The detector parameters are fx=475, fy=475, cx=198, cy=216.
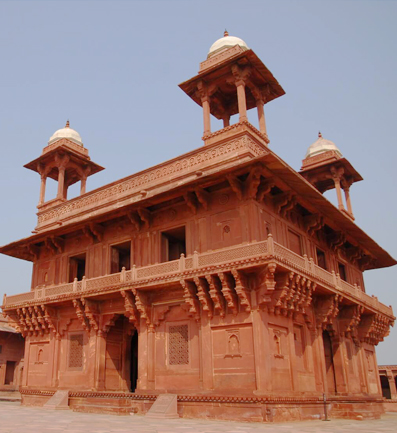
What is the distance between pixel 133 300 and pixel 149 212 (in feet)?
10.6

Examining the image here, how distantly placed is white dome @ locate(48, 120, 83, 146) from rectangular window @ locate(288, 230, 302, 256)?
1226 centimetres

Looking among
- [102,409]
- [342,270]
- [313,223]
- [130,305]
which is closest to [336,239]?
[342,270]

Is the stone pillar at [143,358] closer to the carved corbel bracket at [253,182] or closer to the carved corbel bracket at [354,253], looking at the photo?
the carved corbel bracket at [253,182]

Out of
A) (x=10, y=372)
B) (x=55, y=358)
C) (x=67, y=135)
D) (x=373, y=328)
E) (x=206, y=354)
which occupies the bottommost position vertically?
(x=206, y=354)

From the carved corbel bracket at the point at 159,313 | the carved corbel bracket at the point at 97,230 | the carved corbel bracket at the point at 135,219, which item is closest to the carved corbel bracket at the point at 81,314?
the carved corbel bracket at the point at 97,230

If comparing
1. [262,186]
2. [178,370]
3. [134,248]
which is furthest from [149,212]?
[178,370]

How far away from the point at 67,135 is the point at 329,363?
1592cm

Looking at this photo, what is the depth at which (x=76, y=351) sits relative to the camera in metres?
18.0

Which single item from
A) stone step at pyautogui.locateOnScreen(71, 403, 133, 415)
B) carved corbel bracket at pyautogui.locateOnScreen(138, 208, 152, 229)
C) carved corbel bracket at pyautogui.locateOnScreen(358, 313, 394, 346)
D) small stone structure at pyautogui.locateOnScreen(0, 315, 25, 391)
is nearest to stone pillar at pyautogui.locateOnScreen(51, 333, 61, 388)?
stone step at pyautogui.locateOnScreen(71, 403, 133, 415)

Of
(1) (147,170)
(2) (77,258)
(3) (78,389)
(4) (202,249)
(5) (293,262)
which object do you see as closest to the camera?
(5) (293,262)

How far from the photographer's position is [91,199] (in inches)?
793

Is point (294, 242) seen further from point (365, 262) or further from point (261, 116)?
point (365, 262)

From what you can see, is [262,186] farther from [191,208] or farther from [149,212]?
[149,212]

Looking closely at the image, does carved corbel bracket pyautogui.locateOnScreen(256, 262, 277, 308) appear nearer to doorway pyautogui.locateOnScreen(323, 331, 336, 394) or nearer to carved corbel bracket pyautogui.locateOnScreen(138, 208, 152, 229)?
carved corbel bracket pyautogui.locateOnScreen(138, 208, 152, 229)
